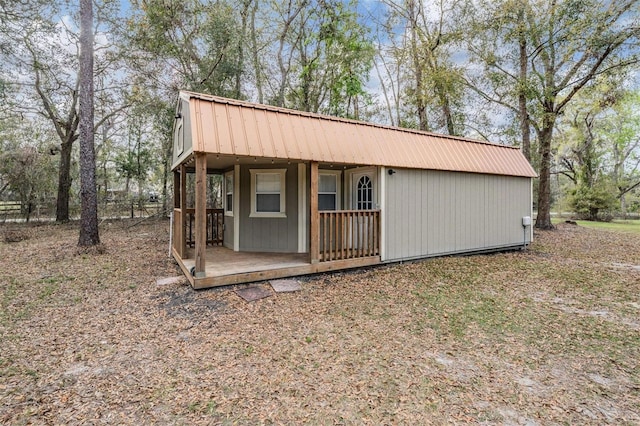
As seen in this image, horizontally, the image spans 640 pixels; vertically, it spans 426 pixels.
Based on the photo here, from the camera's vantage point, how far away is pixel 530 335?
3340 millimetres

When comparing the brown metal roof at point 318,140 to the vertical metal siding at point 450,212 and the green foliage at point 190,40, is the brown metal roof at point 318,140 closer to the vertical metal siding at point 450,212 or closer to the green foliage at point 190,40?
the vertical metal siding at point 450,212

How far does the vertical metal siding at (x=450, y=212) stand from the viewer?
6.41m

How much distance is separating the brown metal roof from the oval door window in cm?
80

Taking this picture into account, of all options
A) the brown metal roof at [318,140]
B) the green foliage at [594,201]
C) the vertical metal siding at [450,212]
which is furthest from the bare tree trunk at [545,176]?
the green foliage at [594,201]

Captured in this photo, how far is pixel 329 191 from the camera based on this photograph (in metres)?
7.40

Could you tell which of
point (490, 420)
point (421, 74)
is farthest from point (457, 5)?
point (490, 420)

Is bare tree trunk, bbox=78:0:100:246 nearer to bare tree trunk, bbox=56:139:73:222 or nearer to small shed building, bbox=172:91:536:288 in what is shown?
small shed building, bbox=172:91:536:288

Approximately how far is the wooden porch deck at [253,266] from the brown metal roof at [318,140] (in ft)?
6.26

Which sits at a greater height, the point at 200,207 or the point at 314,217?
the point at 200,207

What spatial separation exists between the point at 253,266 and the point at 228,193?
10.3 ft

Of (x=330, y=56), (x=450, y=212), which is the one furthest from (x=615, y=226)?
(x=330, y=56)

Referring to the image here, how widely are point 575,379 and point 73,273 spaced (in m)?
7.43

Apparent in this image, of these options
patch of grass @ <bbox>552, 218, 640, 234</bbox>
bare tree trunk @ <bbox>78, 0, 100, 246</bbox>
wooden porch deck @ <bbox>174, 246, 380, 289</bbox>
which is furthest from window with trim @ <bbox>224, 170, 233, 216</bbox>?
patch of grass @ <bbox>552, 218, 640, 234</bbox>

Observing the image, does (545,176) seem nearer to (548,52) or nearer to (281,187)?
(548,52)
